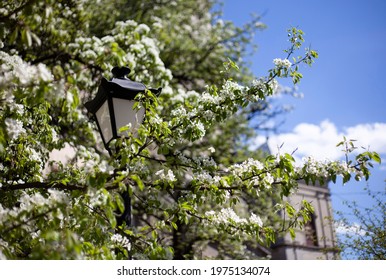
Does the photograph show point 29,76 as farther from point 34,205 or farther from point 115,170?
point 115,170

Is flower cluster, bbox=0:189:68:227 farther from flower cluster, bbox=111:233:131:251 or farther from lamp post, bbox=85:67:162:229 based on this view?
lamp post, bbox=85:67:162:229

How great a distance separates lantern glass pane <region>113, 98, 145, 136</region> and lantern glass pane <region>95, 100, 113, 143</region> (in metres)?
0.11

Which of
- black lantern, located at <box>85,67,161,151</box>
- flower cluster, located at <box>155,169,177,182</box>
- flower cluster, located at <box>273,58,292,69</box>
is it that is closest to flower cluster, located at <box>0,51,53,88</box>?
black lantern, located at <box>85,67,161,151</box>

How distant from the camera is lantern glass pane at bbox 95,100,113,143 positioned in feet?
12.6

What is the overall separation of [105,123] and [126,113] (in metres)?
0.26

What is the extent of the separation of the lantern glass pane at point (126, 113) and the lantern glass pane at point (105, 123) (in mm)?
110

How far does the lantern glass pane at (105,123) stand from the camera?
3834 millimetres

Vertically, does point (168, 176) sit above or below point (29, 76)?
below

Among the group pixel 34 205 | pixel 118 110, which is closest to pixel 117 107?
pixel 118 110

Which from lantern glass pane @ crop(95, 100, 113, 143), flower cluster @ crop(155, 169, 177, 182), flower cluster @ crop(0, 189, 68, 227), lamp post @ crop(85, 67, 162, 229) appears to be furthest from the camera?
lantern glass pane @ crop(95, 100, 113, 143)

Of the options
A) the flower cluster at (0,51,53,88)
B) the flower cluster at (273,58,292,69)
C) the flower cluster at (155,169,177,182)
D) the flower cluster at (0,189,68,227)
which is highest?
the flower cluster at (273,58,292,69)

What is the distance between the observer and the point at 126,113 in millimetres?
3812
